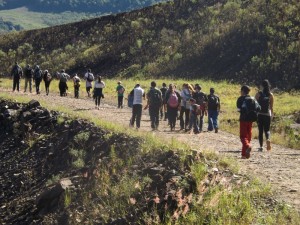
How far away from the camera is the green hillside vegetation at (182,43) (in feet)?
141

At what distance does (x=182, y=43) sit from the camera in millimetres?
54250

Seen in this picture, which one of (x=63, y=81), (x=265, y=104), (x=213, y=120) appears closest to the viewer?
(x=265, y=104)

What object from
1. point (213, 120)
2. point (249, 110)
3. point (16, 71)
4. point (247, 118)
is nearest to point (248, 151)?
point (247, 118)

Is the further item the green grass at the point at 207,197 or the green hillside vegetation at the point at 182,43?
the green hillside vegetation at the point at 182,43

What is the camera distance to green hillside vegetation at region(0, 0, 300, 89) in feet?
141

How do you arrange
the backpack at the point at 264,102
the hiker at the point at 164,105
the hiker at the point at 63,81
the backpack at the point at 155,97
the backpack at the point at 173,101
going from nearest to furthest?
the backpack at the point at 264,102
the backpack at the point at 155,97
the backpack at the point at 173,101
the hiker at the point at 164,105
the hiker at the point at 63,81

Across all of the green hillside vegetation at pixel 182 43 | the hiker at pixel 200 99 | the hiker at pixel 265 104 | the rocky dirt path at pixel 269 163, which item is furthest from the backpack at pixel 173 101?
the green hillside vegetation at pixel 182 43

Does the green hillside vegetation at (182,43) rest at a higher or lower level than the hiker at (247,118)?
higher

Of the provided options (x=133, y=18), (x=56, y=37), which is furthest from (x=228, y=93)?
(x=56, y=37)

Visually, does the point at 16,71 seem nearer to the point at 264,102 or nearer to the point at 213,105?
the point at 213,105

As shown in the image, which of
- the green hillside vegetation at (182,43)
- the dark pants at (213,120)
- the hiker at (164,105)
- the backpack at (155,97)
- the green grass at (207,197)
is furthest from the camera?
the green hillside vegetation at (182,43)

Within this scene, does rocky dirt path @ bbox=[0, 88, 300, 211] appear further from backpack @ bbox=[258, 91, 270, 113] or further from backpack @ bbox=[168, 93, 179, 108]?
backpack @ bbox=[258, 91, 270, 113]

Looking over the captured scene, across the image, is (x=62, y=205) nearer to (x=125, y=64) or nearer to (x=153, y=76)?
(x=153, y=76)

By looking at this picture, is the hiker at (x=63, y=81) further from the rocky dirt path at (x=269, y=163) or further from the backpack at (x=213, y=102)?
the backpack at (x=213, y=102)
